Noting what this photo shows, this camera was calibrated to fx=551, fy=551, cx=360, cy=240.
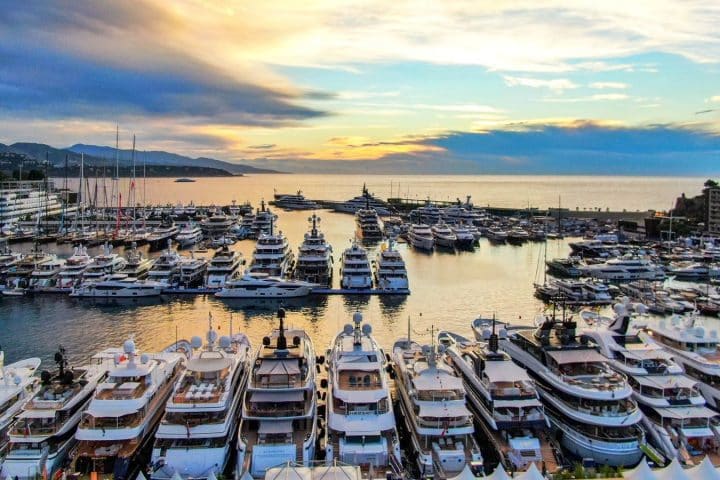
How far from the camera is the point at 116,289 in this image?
41688mm

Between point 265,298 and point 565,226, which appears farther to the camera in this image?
point 565,226

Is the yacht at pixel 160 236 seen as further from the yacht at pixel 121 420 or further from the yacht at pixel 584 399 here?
the yacht at pixel 584 399

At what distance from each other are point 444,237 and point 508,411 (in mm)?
50815

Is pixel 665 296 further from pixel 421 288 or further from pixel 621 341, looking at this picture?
pixel 621 341

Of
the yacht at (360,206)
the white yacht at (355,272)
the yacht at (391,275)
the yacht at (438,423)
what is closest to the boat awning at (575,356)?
the yacht at (438,423)

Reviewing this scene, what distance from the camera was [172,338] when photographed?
32219 millimetres

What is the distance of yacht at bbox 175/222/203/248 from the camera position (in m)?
69.5

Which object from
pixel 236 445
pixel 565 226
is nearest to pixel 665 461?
pixel 236 445

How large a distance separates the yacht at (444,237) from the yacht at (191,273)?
3073 cm

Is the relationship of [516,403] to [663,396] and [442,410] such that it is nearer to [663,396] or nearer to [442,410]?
[442,410]

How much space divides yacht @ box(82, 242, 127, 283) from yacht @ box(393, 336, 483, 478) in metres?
33.4

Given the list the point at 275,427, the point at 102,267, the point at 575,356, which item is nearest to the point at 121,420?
the point at 275,427

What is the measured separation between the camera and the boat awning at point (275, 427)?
1695 centimetres

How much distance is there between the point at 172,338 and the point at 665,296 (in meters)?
34.8
